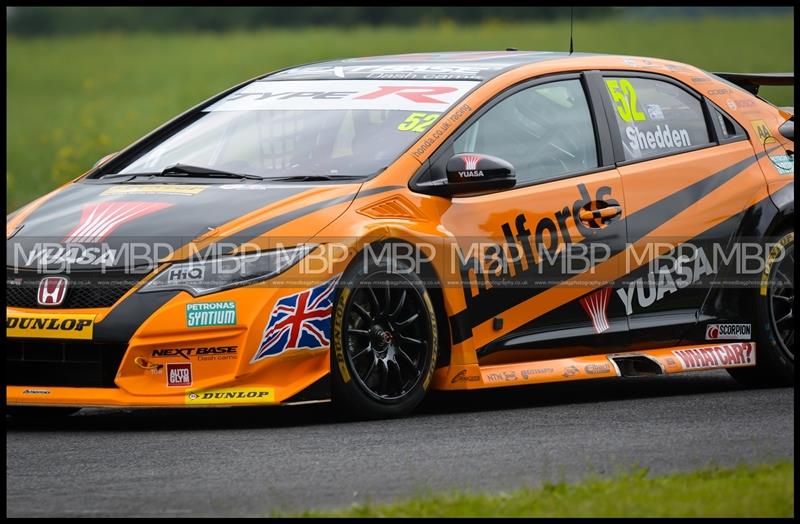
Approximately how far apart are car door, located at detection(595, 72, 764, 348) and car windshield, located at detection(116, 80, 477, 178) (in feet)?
3.25

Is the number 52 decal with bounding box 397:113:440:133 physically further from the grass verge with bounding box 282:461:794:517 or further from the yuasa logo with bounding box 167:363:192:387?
the grass verge with bounding box 282:461:794:517

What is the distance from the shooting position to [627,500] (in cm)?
512

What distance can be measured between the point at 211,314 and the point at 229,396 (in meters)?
0.35

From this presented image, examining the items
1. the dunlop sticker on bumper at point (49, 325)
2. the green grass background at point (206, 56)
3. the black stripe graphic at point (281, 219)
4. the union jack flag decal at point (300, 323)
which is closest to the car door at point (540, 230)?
the black stripe graphic at point (281, 219)

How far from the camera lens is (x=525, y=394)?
8609 millimetres

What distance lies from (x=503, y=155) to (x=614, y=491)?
3.05 metres

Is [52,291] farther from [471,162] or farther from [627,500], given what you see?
[627,500]

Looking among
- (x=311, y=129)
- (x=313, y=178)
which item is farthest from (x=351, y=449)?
(x=311, y=129)

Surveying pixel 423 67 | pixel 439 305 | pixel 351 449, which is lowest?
pixel 351 449

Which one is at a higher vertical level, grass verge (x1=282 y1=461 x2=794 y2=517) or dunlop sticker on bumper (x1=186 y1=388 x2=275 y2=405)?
dunlop sticker on bumper (x1=186 y1=388 x2=275 y2=405)

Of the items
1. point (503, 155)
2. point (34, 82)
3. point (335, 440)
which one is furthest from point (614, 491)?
point (34, 82)

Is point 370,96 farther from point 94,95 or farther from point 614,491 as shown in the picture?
point 94,95

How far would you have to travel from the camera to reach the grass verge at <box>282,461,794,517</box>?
194 inches

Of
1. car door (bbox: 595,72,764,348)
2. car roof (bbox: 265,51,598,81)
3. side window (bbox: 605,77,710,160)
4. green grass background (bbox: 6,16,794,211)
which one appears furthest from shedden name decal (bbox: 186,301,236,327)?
green grass background (bbox: 6,16,794,211)
